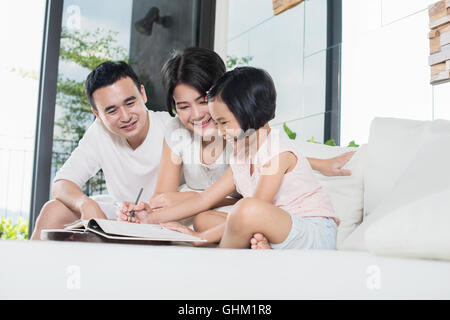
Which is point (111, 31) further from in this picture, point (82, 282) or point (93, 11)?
point (82, 282)

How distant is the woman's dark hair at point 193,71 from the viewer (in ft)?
5.47

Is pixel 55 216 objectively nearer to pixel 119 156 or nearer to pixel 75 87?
pixel 119 156

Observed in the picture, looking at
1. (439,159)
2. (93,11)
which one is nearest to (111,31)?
(93,11)

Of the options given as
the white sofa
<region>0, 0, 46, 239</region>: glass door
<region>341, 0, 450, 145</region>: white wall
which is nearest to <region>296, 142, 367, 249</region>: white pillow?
the white sofa

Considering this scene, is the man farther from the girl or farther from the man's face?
the girl

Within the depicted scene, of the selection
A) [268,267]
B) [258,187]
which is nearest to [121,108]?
[258,187]

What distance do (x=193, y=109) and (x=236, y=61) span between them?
88.1 inches

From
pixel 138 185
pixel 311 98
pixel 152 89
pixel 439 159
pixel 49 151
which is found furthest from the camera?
pixel 152 89

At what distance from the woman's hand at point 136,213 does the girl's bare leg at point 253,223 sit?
0.41 metres

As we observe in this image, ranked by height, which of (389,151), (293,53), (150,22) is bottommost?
(389,151)

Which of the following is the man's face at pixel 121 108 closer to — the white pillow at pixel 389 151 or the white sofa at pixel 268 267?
the white pillow at pixel 389 151

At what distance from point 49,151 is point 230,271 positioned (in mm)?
2621

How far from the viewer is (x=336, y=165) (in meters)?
1.51
